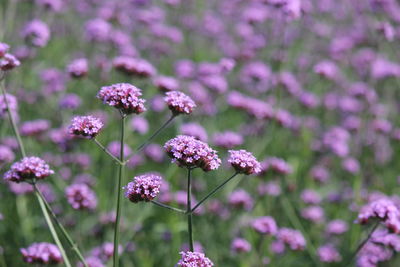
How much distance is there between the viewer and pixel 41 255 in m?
2.66

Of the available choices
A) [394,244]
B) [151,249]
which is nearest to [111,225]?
[151,249]

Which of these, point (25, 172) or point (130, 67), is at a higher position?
point (130, 67)

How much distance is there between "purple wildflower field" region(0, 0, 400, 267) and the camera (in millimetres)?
2467

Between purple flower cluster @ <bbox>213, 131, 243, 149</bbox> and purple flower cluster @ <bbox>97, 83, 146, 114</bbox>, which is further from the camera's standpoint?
purple flower cluster @ <bbox>213, 131, 243, 149</bbox>

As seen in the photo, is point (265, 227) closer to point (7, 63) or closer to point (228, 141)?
point (228, 141)

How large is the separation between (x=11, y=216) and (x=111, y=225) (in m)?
0.91

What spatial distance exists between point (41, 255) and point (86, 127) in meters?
0.87

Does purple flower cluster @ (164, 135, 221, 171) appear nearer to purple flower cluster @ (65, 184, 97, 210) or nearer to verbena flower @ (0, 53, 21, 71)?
verbena flower @ (0, 53, 21, 71)

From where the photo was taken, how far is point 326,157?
5.93m

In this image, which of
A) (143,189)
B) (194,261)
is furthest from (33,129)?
(194,261)

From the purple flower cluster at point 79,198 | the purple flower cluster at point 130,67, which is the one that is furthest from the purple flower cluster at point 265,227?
the purple flower cluster at point 130,67

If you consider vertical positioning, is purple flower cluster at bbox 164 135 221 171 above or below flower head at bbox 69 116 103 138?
below

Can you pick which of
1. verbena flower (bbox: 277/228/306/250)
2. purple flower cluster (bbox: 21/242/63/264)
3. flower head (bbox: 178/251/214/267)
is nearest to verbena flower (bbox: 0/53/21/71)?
purple flower cluster (bbox: 21/242/63/264)

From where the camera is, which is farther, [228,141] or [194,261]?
[228,141]
